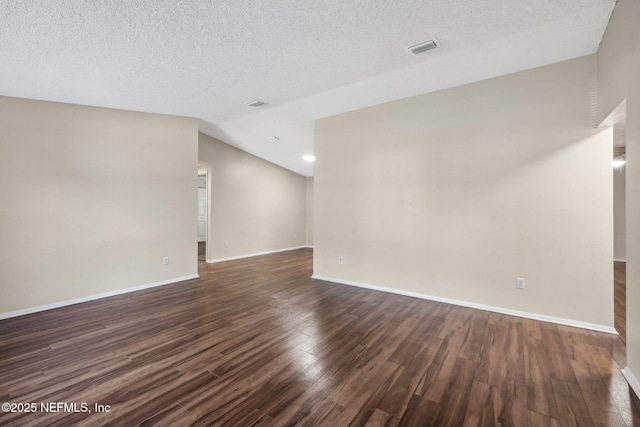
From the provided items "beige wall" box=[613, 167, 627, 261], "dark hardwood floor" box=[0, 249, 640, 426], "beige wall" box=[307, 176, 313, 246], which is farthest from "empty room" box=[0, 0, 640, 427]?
"beige wall" box=[307, 176, 313, 246]

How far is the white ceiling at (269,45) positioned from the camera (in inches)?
80.7

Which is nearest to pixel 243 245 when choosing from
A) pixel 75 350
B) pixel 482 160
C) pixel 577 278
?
pixel 75 350

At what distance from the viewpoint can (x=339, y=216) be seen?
15.1 feet

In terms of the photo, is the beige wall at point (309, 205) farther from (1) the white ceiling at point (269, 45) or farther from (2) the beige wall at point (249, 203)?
(1) the white ceiling at point (269, 45)

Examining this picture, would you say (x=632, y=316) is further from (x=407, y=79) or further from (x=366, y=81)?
(x=366, y=81)

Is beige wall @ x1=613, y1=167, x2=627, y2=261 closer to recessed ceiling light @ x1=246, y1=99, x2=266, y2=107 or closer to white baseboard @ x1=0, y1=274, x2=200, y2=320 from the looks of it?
recessed ceiling light @ x1=246, y1=99, x2=266, y2=107

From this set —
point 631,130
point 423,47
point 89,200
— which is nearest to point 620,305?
point 631,130

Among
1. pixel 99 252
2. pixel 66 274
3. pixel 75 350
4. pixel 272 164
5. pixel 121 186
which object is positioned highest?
pixel 272 164

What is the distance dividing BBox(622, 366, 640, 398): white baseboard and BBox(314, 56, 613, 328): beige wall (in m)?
0.99

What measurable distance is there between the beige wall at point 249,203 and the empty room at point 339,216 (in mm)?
1443

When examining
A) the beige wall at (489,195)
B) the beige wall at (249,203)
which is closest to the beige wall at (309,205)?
the beige wall at (249,203)

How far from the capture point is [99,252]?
3762mm

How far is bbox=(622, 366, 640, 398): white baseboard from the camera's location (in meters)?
1.78

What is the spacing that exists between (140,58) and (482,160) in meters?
3.99
